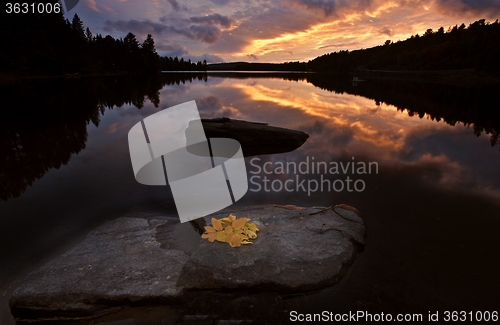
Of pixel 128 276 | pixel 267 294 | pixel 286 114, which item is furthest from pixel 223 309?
pixel 286 114

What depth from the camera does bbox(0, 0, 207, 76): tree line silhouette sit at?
35406 mm

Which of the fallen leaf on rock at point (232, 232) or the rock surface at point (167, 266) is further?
the fallen leaf on rock at point (232, 232)

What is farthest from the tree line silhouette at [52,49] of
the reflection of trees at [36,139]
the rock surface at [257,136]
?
the rock surface at [257,136]

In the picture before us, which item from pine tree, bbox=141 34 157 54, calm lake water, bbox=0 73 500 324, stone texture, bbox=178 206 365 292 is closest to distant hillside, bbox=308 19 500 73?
calm lake water, bbox=0 73 500 324

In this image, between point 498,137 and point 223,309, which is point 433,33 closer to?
point 498,137

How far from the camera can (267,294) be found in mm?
2564

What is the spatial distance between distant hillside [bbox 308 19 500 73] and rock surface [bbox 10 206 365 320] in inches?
3089

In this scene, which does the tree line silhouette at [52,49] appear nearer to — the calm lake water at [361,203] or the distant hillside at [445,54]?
the calm lake water at [361,203]

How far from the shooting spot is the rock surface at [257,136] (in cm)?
829

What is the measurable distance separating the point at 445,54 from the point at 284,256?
112 metres

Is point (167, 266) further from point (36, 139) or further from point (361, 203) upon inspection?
point (36, 139)

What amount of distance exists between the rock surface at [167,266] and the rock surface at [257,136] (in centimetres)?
478

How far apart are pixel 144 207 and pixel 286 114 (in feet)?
41.3

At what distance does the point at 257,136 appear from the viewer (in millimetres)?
8461
